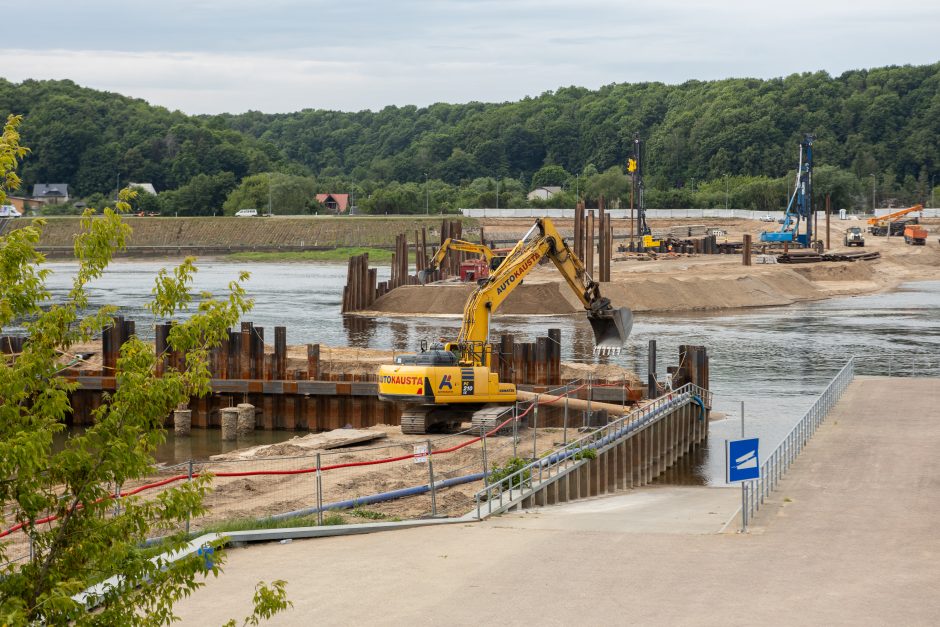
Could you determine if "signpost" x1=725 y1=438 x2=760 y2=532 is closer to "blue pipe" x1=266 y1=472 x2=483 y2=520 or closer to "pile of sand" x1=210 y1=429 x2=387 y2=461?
"blue pipe" x1=266 y1=472 x2=483 y2=520

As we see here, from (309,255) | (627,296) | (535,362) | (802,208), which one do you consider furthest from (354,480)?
(309,255)

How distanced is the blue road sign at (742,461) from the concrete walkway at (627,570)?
955mm

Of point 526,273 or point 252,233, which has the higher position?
point 252,233

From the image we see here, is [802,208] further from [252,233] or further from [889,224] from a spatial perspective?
[252,233]

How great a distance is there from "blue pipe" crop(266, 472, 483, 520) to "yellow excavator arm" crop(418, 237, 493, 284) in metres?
52.0

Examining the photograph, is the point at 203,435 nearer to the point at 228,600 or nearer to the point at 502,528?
the point at 502,528

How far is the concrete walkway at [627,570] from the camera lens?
52.3ft

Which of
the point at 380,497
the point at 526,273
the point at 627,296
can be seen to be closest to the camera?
Answer: the point at 380,497

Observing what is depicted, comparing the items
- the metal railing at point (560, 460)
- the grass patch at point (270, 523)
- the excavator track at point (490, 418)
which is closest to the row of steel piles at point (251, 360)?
the excavator track at point (490, 418)

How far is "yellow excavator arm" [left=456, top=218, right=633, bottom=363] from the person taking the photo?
35.7 meters

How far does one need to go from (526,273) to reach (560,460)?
1216 cm

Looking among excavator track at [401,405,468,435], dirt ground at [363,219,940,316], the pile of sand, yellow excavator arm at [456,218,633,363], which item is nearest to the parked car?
dirt ground at [363,219,940,316]

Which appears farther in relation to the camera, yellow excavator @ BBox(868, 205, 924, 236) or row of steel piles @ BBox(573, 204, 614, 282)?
yellow excavator @ BBox(868, 205, 924, 236)

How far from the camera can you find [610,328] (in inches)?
1559
